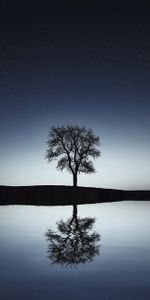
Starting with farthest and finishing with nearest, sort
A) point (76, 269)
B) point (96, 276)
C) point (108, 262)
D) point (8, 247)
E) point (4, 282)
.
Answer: point (8, 247), point (108, 262), point (76, 269), point (96, 276), point (4, 282)

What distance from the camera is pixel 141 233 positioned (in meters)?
19.8

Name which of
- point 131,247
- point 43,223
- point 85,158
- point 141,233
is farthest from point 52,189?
point 131,247

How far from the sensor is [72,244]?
15.7 metres

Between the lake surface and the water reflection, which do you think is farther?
the water reflection

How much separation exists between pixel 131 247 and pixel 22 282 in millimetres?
6547

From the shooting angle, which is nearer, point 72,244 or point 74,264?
point 74,264

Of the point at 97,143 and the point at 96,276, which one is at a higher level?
the point at 97,143

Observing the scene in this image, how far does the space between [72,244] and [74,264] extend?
415cm

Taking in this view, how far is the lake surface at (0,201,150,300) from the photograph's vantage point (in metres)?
8.66

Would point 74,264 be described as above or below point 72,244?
below

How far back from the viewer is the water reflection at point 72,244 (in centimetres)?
1255

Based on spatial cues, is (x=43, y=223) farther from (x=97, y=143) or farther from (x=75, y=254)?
(x=97, y=143)

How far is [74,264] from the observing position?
1161cm

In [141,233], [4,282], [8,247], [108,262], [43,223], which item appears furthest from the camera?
[43,223]
